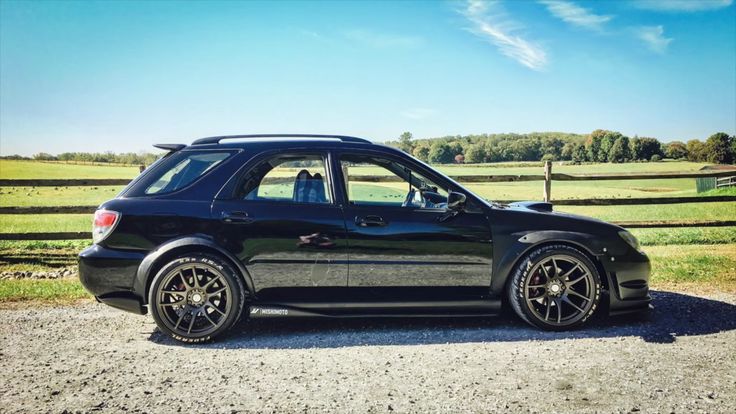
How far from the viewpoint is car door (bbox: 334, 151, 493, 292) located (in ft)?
14.7

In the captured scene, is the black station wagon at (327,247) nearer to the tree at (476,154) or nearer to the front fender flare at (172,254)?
the front fender flare at (172,254)

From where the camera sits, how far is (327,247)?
4449 millimetres

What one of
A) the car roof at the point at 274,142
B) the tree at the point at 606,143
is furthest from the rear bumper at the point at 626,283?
the tree at the point at 606,143

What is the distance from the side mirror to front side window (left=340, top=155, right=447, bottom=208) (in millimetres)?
82

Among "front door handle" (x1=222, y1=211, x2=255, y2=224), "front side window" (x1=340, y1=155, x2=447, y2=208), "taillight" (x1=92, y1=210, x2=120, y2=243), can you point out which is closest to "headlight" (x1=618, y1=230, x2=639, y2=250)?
"front side window" (x1=340, y1=155, x2=447, y2=208)

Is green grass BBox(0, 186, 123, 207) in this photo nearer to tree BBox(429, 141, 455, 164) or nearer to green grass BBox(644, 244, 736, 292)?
tree BBox(429, 141, 455, 164)

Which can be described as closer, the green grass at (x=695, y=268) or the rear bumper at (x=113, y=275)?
the rear bumper at (x=113, y=275)

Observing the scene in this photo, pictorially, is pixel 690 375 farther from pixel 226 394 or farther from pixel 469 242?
pixel 226 394

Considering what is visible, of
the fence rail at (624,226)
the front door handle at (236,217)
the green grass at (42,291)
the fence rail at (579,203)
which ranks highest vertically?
the front door handle at (236,217)

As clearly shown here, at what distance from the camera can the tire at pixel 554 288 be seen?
4.57 metres

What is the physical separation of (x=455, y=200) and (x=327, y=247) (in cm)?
116

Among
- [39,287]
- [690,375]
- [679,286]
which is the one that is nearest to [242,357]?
[690,375]

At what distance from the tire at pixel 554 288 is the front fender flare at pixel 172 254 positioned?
2326 mm

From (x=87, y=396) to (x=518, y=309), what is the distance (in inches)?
130
